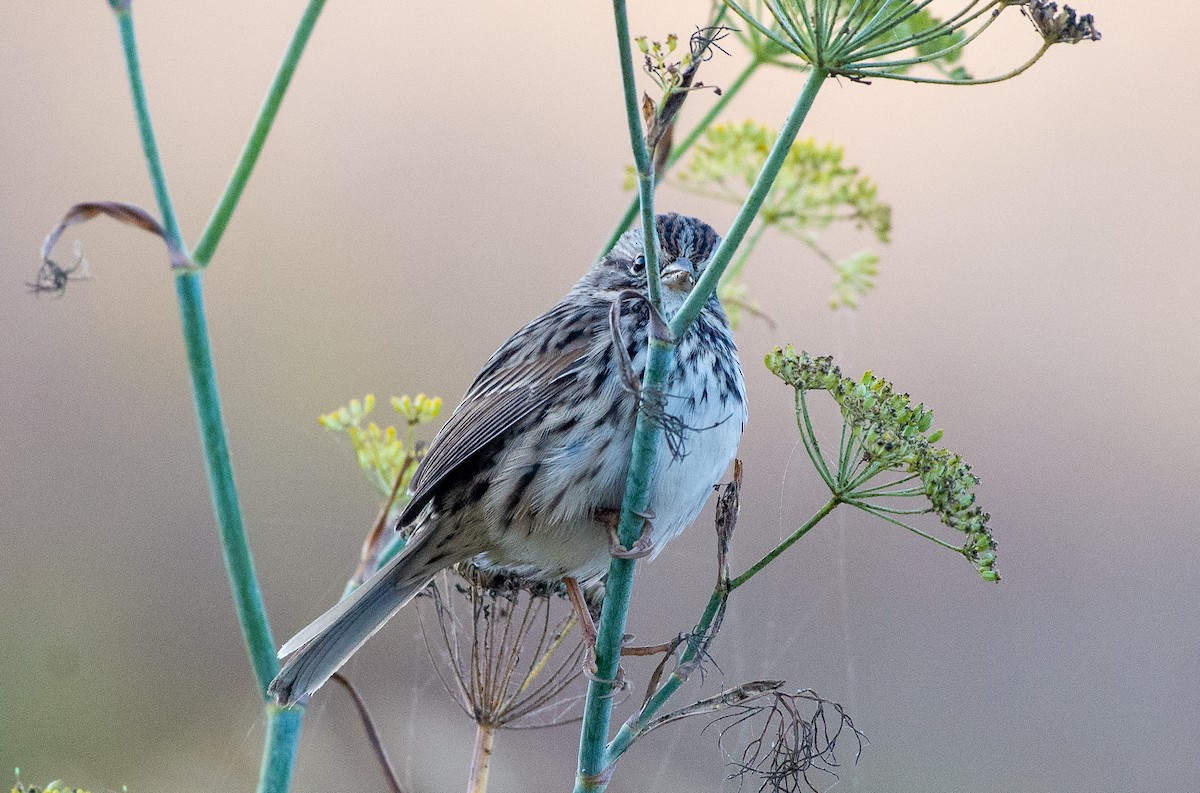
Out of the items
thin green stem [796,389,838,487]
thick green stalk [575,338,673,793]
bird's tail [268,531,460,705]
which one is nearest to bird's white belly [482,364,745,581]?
bird's tail [268,531,460,705]

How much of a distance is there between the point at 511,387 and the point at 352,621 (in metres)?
0.61

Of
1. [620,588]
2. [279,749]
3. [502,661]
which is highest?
[620,588]

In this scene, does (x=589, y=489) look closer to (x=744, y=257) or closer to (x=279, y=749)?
(x=744, y=257)

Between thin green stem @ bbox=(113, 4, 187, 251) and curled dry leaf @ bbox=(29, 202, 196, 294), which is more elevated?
thin green stem @ bbox=(113, 4, 187, 251)

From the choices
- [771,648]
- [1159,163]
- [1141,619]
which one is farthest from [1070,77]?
[771,648]

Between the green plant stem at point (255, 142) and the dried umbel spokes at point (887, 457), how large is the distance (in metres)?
0.93

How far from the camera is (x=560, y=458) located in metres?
2.71

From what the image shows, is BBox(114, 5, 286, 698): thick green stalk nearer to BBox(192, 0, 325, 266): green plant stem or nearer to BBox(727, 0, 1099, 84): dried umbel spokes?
BBox(192, 0, 325, 266): green plant stem

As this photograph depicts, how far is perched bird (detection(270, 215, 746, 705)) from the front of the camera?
2639 mm

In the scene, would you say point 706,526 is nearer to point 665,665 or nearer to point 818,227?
point 818,227

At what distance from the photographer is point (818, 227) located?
115 inches

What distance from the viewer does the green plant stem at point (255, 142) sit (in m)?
2.18

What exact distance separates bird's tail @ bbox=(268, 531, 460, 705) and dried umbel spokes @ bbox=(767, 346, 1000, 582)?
918 millimetres

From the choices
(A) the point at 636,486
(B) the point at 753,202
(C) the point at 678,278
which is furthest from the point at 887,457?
(C) the point at 678,278
